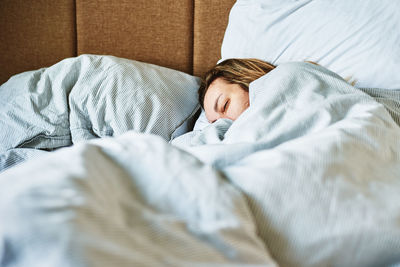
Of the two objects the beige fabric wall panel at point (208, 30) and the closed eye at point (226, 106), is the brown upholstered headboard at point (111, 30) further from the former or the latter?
the closed eye at point (226, 106)

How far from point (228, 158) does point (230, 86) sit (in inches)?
24.6

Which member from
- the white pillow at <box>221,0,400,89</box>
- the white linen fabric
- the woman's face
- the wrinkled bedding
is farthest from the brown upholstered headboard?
the wrinkled bedding

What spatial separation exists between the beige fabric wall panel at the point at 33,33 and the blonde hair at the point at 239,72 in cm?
67

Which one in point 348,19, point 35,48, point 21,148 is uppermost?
point 348,19

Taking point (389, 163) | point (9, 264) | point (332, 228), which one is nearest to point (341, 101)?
point (389, 163)

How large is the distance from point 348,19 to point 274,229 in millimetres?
890

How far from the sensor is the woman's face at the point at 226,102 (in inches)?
44.4

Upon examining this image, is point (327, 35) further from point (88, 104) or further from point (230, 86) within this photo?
point (88, 104)

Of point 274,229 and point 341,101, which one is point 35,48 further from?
point 274,229

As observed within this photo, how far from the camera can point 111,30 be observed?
1.56 m

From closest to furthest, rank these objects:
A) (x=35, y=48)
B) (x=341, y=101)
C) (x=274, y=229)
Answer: (x=274, y=229) < (x=341, y=101) < (x=35, y=48)

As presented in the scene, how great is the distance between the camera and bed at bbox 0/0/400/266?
0.38 metres

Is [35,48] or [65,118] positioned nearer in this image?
[65,118]

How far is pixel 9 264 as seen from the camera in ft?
1.20
